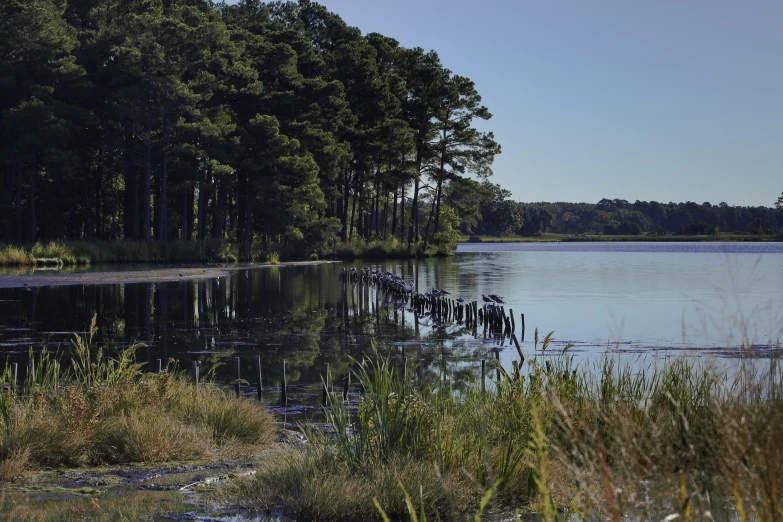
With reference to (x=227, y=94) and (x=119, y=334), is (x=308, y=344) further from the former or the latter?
(x=227, y=94)

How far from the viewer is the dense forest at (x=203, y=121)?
54.2 m

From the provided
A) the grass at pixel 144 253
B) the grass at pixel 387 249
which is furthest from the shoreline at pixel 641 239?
the grass at pixel 144 253

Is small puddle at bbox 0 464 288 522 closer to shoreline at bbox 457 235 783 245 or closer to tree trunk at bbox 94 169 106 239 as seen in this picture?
tree trunk at bbox 94 169 106 239

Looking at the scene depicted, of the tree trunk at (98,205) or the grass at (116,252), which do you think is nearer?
the grass at (116,252)

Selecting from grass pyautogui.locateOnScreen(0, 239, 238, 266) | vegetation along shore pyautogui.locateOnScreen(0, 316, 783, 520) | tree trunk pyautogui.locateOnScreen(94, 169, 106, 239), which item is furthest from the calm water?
tree trunk pyautogui.locateOnScreen(94, 169, 106, 239)

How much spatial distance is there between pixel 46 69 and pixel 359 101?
1001 inches

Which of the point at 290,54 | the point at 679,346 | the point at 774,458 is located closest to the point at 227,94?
the point at 290,54

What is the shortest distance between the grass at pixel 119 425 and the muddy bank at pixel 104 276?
26846 mm

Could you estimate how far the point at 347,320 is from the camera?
27359 mm

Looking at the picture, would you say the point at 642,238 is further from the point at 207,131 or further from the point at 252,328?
the point at 252,328

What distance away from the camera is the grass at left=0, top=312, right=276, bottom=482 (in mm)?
9289

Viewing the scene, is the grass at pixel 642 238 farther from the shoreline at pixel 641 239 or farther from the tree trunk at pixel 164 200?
the tree trunk at pixel 164 200

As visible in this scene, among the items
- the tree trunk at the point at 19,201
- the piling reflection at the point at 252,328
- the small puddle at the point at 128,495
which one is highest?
the tree trunk at the point at 19,201

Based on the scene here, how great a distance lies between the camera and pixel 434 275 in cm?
4906
